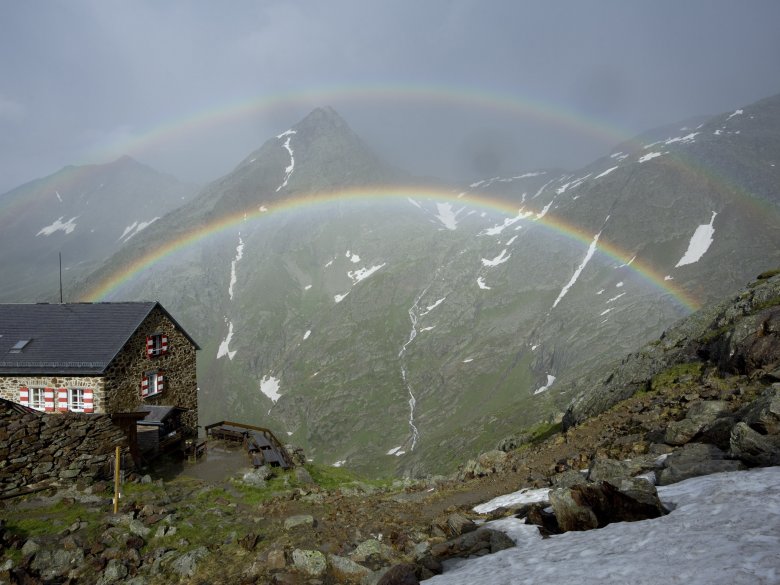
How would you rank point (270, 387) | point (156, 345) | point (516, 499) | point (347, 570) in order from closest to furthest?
1. point (347, 570)
2. point (516, 499)
3. point (156, 345)
4. point (270, 387)

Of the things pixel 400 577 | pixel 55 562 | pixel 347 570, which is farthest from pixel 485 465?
pixel 55 562

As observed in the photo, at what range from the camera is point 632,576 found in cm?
697

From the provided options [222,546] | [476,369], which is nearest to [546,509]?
[222,546]

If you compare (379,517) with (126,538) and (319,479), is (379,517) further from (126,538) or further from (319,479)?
(319,479)

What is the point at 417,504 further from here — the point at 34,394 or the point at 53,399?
the point at 34,394

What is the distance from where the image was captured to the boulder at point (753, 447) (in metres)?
10.1

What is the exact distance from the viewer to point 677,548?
24.4 feet

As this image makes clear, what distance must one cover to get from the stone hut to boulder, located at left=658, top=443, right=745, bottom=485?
3318 centimetres

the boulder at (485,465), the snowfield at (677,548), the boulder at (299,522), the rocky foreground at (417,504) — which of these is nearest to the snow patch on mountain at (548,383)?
the boulder at (485,465)

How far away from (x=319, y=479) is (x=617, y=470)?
21.8 metres

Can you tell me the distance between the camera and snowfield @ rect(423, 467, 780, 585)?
659 cm

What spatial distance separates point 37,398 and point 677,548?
37.9 metres

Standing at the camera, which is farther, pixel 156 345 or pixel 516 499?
pixel 156 345

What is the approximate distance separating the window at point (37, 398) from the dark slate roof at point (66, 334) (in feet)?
4.25
